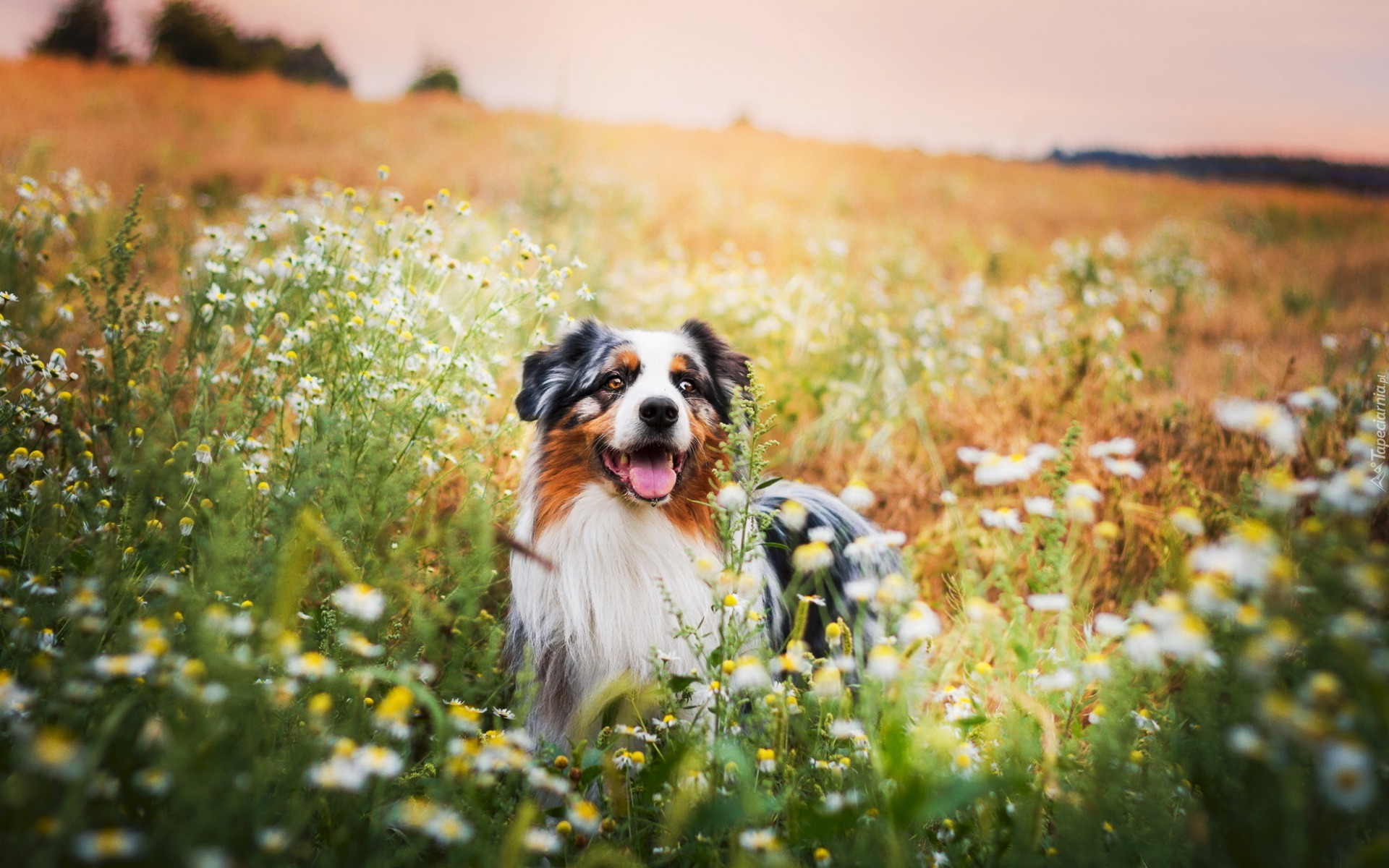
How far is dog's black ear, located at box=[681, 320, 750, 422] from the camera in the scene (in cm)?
334

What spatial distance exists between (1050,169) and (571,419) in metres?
23.0

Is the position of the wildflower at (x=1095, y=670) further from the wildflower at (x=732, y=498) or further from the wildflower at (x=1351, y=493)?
the wildflower at (x=732, y=498)

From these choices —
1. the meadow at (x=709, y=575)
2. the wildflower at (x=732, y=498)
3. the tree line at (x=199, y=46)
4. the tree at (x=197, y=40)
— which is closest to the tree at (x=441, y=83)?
the tree line at (x=199, y=46)

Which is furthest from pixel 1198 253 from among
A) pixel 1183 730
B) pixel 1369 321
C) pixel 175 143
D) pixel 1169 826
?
pixel 175 143

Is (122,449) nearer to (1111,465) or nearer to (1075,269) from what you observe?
(1111,465)

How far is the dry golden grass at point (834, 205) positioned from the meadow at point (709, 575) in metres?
0.10

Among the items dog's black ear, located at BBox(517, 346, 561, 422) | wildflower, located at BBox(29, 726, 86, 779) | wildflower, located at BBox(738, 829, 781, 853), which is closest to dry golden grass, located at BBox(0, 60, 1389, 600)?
dog's black ear, located at BBox(517, 346, 561, 422)

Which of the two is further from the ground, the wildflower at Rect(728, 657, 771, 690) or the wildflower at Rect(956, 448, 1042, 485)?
the wildflower at Rect(956, 448, 1042, 485)

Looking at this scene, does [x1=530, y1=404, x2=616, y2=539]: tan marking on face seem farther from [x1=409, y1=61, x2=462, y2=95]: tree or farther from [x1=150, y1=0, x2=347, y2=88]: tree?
[x1=409, y1=61, x2=462, y2=95]: tree

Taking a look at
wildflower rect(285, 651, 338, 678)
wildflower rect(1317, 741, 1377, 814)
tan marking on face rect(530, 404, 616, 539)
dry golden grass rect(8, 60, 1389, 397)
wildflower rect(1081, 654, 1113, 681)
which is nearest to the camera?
wildflower rect(1317, 741, 1377, 814)

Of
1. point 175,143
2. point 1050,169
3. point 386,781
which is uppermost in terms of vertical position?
point 1050,169

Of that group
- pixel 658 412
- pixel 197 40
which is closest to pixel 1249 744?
pixel 658 412

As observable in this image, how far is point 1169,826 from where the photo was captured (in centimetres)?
150

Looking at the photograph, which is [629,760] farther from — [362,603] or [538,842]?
[362,603]
